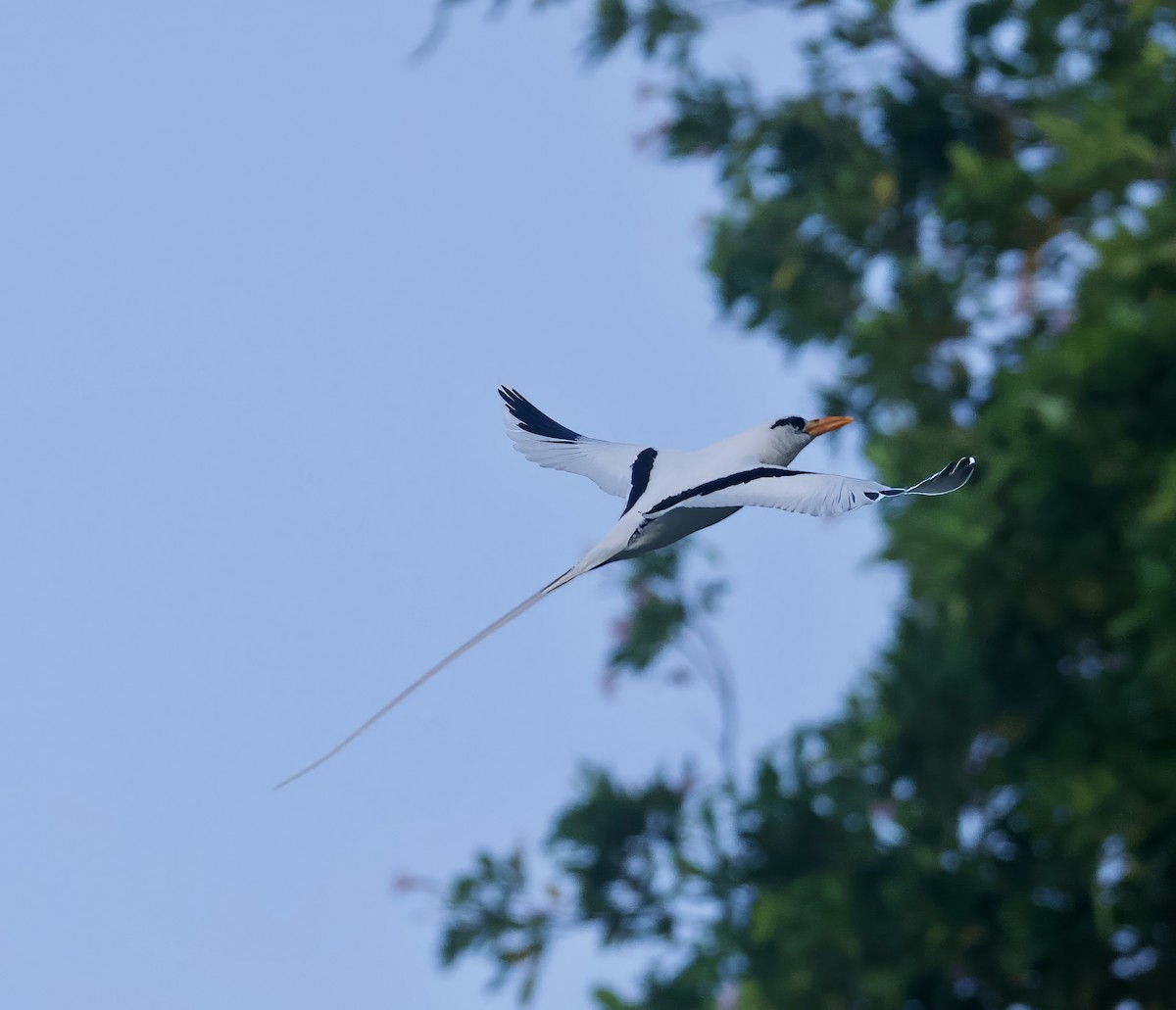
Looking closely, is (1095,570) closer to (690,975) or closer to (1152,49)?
(1152,49)

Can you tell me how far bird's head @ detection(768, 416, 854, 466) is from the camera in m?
2.20

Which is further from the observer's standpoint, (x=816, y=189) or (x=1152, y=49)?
(x=816, y=189)

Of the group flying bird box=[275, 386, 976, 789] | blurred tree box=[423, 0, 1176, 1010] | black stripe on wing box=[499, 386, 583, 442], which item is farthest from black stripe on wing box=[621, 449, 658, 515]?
blurred tree box=[423, 0, 1176, 1010]

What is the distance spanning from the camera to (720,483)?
1938 mm

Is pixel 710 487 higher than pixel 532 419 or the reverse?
the reverse

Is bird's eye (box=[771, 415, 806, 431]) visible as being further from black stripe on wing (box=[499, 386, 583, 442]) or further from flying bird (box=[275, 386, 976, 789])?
black stripe on wing (box=[499, 386, 583, 442])

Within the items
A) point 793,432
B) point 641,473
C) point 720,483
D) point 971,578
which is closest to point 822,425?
point 793,432

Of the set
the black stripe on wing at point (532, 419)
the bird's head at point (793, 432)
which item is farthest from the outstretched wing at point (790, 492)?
the black stripe on wing at point (532, 419)

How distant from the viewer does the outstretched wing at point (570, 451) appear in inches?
93.0

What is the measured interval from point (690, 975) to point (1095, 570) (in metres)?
5.86

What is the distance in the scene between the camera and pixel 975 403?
15.1 m

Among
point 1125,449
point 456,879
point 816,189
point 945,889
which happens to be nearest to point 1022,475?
point 1125,449

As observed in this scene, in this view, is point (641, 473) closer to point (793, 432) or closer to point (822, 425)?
point (793, 432)

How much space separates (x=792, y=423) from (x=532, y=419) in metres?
0.59
